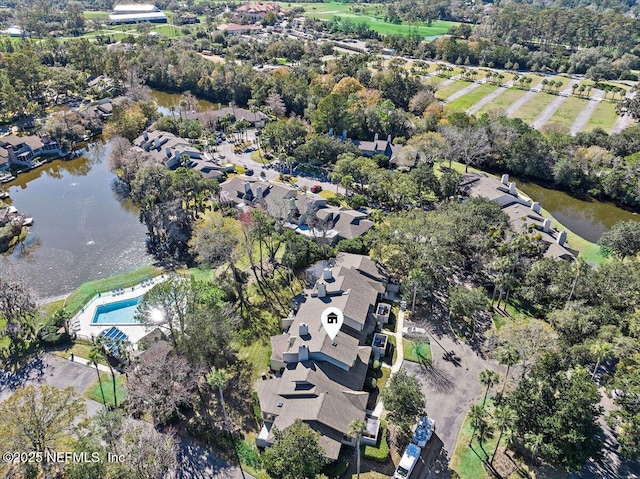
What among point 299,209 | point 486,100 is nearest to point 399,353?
point 299,209

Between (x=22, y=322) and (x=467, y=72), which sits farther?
(x=467, y=72)

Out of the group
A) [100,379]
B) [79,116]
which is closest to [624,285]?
[100,379]

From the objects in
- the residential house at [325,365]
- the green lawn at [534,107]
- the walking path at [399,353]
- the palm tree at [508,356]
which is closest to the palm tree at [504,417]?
the palm tree at [508,356]

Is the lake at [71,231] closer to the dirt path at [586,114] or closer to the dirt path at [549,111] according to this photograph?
the dirt path at [549,111]

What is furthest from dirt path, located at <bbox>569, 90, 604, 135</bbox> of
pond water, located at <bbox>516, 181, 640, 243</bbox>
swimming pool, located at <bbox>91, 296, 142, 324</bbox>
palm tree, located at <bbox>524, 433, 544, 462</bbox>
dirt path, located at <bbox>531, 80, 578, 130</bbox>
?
swimming pool, located at <bbox>91, 296, 142, 324</bbox>

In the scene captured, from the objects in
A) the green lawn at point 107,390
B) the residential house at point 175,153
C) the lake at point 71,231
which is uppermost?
the residential house at point 175,153

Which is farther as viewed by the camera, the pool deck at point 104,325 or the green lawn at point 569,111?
the green lawn at point 569,111

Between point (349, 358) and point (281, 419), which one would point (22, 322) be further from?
point (349, 358)
